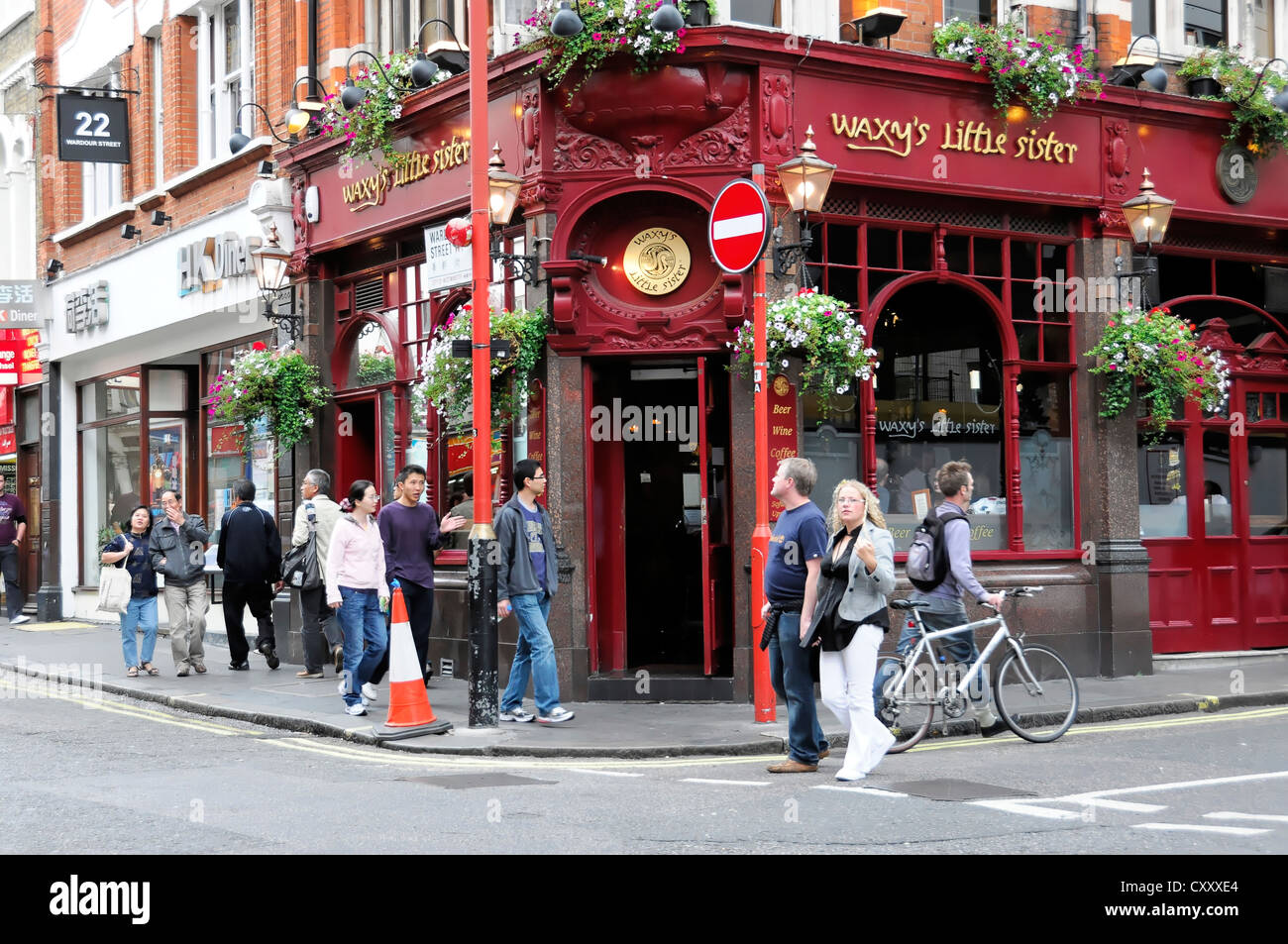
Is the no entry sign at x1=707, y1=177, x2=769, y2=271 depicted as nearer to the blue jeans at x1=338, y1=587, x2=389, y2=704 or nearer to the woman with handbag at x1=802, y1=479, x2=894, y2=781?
the woman with handbag at x1=802, y1=479, x2=894, y2=781

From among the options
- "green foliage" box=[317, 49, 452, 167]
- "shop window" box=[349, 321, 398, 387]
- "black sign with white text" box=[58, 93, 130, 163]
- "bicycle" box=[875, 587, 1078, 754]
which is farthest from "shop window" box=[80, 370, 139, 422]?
"bicycle" box=[875, 587, 1078, 754]

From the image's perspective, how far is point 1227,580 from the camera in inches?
622

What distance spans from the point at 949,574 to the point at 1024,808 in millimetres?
2813

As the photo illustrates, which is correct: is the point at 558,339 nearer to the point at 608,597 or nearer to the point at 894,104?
the point at 608,597

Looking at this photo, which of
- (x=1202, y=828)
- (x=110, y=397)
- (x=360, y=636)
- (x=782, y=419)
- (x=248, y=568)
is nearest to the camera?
(x=1202, y=828)

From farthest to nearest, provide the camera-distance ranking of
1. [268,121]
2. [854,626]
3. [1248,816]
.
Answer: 1. [268,121]
2. [854,626]
3. [1248,816]

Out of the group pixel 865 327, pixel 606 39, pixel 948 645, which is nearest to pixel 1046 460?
pixel 865 327

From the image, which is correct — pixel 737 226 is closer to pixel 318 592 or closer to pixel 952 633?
pixel 952 633

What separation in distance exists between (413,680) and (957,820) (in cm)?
479

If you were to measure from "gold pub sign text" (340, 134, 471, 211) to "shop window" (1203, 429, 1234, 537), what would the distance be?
27.4 feet

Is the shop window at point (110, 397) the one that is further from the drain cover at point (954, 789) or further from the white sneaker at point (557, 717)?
the drain cover at point (954, 789)

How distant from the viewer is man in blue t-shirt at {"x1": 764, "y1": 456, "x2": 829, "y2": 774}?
30.1 ft

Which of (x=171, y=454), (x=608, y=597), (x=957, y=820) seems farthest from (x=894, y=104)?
(x=171, y=454)

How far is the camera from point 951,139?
1413 centimetres
